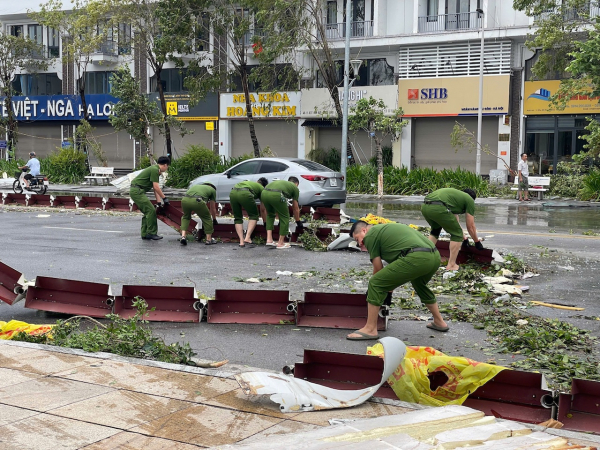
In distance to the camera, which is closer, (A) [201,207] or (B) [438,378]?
(B) [438,378]

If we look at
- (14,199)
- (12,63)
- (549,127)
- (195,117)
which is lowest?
(14,199)

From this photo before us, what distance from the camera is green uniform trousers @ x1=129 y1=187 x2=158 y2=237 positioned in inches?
610

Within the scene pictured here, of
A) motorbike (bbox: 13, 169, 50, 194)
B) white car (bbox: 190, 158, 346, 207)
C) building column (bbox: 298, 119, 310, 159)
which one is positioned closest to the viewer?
white car (bbox: 190, 158, 346, 207)

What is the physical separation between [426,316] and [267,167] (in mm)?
13196

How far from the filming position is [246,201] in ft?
47.3

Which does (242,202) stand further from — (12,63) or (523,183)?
(12,63)

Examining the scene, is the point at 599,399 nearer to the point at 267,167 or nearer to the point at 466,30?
the point at 267,167

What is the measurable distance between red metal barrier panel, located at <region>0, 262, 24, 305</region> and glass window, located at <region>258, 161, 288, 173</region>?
13.0 meters

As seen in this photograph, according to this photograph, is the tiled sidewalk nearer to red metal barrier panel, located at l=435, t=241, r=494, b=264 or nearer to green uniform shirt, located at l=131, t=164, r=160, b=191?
red metal barrier panel, located at l=435, t=241, r=494, b=264

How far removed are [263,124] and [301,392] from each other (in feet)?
128

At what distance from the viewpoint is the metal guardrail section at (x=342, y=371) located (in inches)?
234

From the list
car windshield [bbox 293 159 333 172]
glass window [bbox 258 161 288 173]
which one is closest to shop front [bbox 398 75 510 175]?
car windshield [bbox 293 159 333 172]

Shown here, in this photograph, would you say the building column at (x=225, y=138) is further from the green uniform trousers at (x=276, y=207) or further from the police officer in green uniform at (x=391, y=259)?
the police officer in green uniform at (x=391, y=259)

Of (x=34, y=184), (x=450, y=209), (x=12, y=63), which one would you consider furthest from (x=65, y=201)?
(x=12, y=63)
